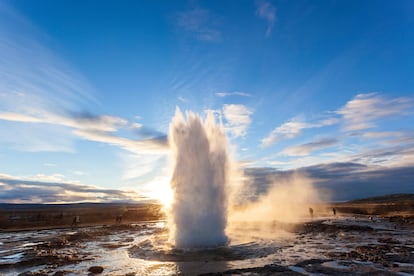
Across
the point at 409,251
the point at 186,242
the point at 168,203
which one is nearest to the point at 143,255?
the point at 186,242

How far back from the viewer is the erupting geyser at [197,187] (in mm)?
19359

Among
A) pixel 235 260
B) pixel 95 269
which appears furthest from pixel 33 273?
pixel 235 260

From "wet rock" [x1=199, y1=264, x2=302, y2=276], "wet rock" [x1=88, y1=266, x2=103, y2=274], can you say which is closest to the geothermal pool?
"wet rock" [x1=199, y1=264, x2=302, y2=276]

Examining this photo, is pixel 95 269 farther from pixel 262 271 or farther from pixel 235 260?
pixel 262 271

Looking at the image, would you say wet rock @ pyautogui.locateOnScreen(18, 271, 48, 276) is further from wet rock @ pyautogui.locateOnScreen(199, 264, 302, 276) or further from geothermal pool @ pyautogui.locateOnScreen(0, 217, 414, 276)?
wet rock @ pyautogui.locateOnScreen(199, 264, 302, 276)

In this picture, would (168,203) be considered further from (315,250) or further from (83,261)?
(315,250)

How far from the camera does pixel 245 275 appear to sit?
465 inches

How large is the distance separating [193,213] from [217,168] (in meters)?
3.53

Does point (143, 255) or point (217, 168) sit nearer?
point (143, 255)

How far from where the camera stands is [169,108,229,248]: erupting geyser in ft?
63.5

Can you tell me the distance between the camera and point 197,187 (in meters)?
20.1

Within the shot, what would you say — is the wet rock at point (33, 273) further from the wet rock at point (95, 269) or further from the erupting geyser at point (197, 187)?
the erupting geyser at point (197, 187)

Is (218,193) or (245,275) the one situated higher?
(218,193)

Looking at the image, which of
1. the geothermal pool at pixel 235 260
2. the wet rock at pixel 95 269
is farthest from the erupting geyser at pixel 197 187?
the wet rock at pixel 95 269
